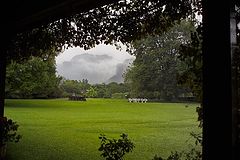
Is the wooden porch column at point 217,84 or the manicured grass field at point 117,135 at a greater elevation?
the wooden porch column at point 217,84

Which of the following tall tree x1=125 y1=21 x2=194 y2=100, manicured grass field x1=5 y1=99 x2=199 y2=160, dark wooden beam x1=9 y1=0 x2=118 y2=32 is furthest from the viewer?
manicured grass field x1=5 y1=99 x2=199 y2=160

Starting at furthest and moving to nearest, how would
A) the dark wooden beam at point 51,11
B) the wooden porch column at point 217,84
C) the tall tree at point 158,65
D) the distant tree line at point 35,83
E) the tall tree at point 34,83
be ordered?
the tall tree at point 34,83 < the distant tree line at point 35,83 < the tall tree at point 158,65 < the dark wooden beam at point 51,11 < the wooden porch column at point 217,84

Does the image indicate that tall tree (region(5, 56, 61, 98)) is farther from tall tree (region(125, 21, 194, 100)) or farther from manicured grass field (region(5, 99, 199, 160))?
tall tree (region(125, 21, 194, 100))

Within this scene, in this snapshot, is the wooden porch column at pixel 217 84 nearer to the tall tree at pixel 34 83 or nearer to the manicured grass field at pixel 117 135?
the manicured grass field at pixel 117 135

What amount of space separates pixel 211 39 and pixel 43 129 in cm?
588

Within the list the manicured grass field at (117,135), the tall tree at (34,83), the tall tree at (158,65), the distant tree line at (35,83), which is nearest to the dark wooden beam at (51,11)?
the tall tree at (158,65)

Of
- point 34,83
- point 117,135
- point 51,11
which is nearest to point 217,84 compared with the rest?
point 51,11

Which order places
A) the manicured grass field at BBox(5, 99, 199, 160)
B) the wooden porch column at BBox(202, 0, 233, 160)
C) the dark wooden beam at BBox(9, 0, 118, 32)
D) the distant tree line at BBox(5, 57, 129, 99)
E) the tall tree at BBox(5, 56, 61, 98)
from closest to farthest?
1. the wooden porch column at BBox(202, 0, 233, 160)
2. the dark wooden beam at BBox(9, 0, 118, 32)
3. the manicured grass field at BBox(5, 99, 199, 160)
4. the distant tree line at BBox(5, 57, 129, 99)
5. the tall tree at BBox(5, 56, 61, 98)

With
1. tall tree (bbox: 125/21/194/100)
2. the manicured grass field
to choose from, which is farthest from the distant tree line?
tall tree (bbox: 125/21/194/100)

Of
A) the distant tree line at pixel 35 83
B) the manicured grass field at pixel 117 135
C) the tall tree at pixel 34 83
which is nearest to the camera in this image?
the manicured grass field at pixel 117 135

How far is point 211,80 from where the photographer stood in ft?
4.36

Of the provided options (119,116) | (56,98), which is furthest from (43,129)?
(56,98)

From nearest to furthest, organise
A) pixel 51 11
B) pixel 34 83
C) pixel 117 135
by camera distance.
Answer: pixel 51 11 → pixel 117 135 → pixel 34 83

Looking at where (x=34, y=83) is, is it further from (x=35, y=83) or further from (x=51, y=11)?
(x=51, y=11)
